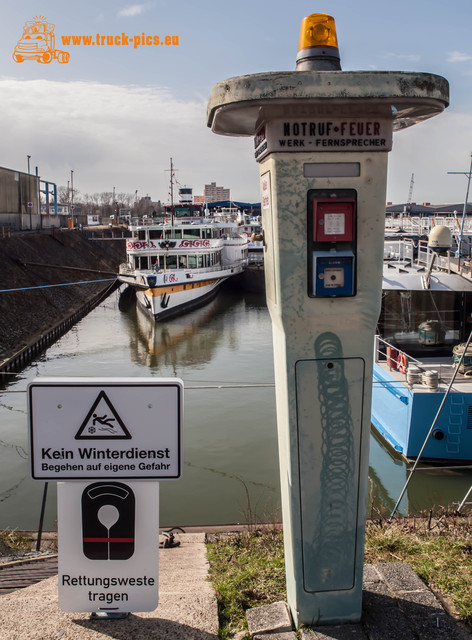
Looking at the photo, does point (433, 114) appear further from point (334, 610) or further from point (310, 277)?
point (334, 610)

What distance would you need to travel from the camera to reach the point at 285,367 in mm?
2732

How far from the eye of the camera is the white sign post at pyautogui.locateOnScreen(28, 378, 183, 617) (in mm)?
2338

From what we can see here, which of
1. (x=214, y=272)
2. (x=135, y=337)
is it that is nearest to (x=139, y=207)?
(x=214, y=272)

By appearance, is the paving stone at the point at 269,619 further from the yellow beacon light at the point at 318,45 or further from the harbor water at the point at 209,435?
the yellow beacon light at the point at 318,45

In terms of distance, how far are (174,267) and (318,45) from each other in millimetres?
32320

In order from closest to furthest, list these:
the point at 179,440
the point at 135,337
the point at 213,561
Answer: the point at 179,440 < the point at 213,561 < the point at 135,337

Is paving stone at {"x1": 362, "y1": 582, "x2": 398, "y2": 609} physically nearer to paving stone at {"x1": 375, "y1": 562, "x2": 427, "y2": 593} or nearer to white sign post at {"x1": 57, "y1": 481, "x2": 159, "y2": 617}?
paving stone at {"x1": 375, "y1": 562, "x2": 427, "y2": 593}

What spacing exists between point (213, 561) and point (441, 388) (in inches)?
262

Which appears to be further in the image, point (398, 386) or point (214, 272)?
point (214, 272)

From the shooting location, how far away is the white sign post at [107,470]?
2338 mm

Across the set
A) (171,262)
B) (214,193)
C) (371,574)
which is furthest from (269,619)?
(214,193)

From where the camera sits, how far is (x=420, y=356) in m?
11.6

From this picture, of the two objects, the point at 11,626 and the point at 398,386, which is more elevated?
the point at 11,626

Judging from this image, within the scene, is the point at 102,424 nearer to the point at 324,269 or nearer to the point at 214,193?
the point at 324,269
